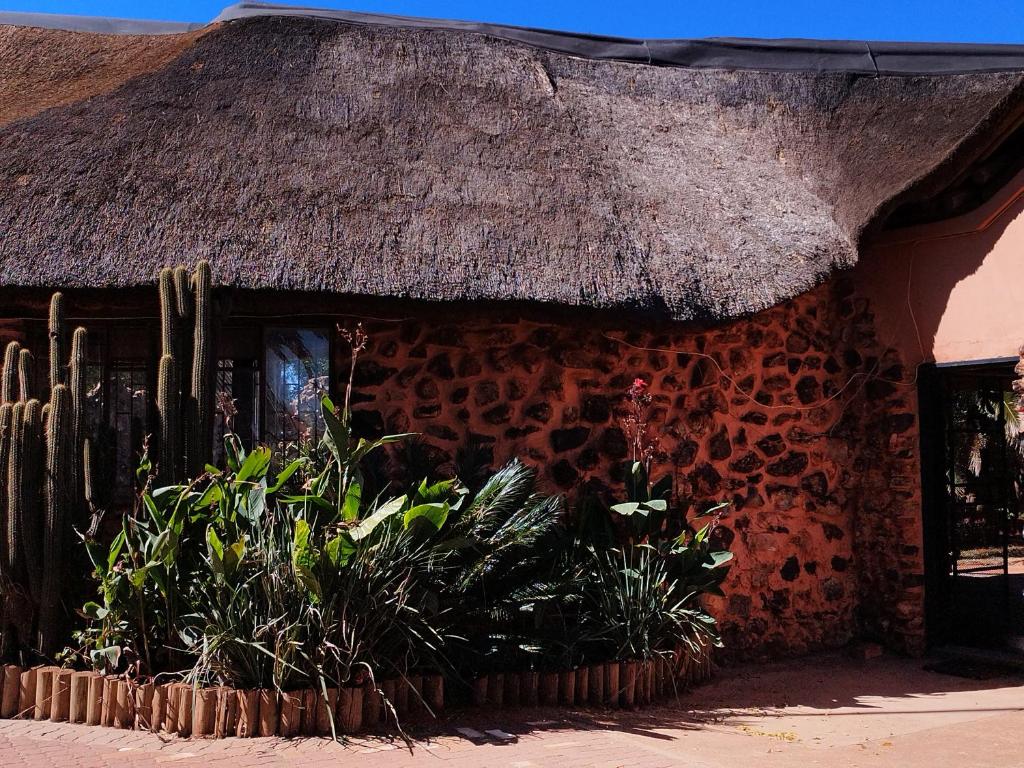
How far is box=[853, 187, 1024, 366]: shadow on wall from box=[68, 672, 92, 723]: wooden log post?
5243 mm

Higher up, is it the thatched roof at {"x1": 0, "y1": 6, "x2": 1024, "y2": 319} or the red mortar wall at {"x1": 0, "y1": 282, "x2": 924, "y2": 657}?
the thatched roof at {"x1": 0, "y1": 6, "x2": 1024, "y2": 319}

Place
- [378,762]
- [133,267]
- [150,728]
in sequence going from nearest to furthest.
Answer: [378,762] → [150,728] → [133,267]

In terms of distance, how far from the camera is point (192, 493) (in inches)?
182

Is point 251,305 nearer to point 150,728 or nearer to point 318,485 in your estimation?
point 318,485

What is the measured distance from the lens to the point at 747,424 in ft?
20.8

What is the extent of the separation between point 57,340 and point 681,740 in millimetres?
3628

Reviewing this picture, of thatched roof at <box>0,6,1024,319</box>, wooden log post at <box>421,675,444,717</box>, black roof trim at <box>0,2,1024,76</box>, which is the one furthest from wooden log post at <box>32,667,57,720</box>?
black roof trim at <box>0,2,1024,76</box>

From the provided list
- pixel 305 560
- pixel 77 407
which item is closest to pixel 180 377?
pixel 77 407

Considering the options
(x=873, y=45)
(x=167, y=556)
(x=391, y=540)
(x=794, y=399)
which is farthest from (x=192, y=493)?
(x=873, y=45)

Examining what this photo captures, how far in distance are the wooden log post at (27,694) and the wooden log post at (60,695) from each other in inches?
5.8

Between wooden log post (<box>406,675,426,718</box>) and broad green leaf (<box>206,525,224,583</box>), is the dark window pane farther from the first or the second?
wooden log post (<box>406,675,426,718</box>)

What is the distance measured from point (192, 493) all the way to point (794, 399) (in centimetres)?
393

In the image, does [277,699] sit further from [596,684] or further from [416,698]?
[596,684]

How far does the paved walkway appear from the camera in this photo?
154 inches
